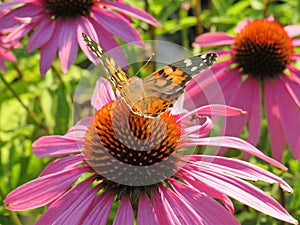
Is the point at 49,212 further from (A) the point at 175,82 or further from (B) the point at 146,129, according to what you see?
(A) the point at 175,82

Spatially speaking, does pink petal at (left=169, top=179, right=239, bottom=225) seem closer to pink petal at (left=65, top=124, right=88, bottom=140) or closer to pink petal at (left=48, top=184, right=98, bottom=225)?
pink petal at (left=48, top=184, right=98, bottom=225)

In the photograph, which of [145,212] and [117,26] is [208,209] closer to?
[145,212]

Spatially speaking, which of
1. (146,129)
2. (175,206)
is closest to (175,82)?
(146,129)

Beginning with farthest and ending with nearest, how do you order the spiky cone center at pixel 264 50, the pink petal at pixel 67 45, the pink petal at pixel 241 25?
1. the pink petal at pixel 241 25
2. the spiky cone center at pixel 264 50
3. the pink petal at pixel 67 45

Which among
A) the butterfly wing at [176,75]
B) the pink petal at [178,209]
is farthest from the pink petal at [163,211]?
the butterfly wing at [176,75]

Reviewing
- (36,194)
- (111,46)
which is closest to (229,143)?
(36,194)

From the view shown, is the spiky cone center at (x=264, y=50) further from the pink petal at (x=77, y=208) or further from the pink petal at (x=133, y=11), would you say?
the pink petal at (x=77, y=208)

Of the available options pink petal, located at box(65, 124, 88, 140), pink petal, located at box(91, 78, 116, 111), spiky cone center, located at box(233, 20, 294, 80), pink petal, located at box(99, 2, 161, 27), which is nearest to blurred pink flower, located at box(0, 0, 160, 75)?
pink petal, located at box(99, 2, 161, 27)
